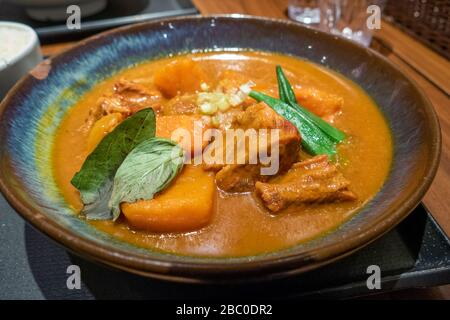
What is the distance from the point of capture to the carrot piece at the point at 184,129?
1545 mm

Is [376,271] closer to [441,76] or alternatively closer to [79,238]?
[79,238]

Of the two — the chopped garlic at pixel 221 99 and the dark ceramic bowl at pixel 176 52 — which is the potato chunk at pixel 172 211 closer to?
the dark ceramic bowl at pixel 176 52

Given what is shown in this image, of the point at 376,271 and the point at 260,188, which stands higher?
Result: the point at 260,188

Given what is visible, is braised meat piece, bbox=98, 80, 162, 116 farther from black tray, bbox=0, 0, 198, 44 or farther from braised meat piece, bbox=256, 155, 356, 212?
black tray, bbox=0, 0, 198, 44

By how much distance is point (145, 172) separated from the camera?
4.22 ft

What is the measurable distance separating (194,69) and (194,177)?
715mm

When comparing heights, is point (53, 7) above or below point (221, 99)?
above

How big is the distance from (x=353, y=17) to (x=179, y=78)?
147 centimetres

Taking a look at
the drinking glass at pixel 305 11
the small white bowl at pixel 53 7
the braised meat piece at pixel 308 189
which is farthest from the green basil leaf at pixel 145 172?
the drinking glass at pixel 305 11

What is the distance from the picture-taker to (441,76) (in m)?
2.30

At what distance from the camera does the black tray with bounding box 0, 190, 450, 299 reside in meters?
1.18

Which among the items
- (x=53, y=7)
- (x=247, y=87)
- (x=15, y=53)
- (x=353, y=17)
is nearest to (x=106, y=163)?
(x=247, y=87)

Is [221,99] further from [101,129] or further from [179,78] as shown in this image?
[101,129]
